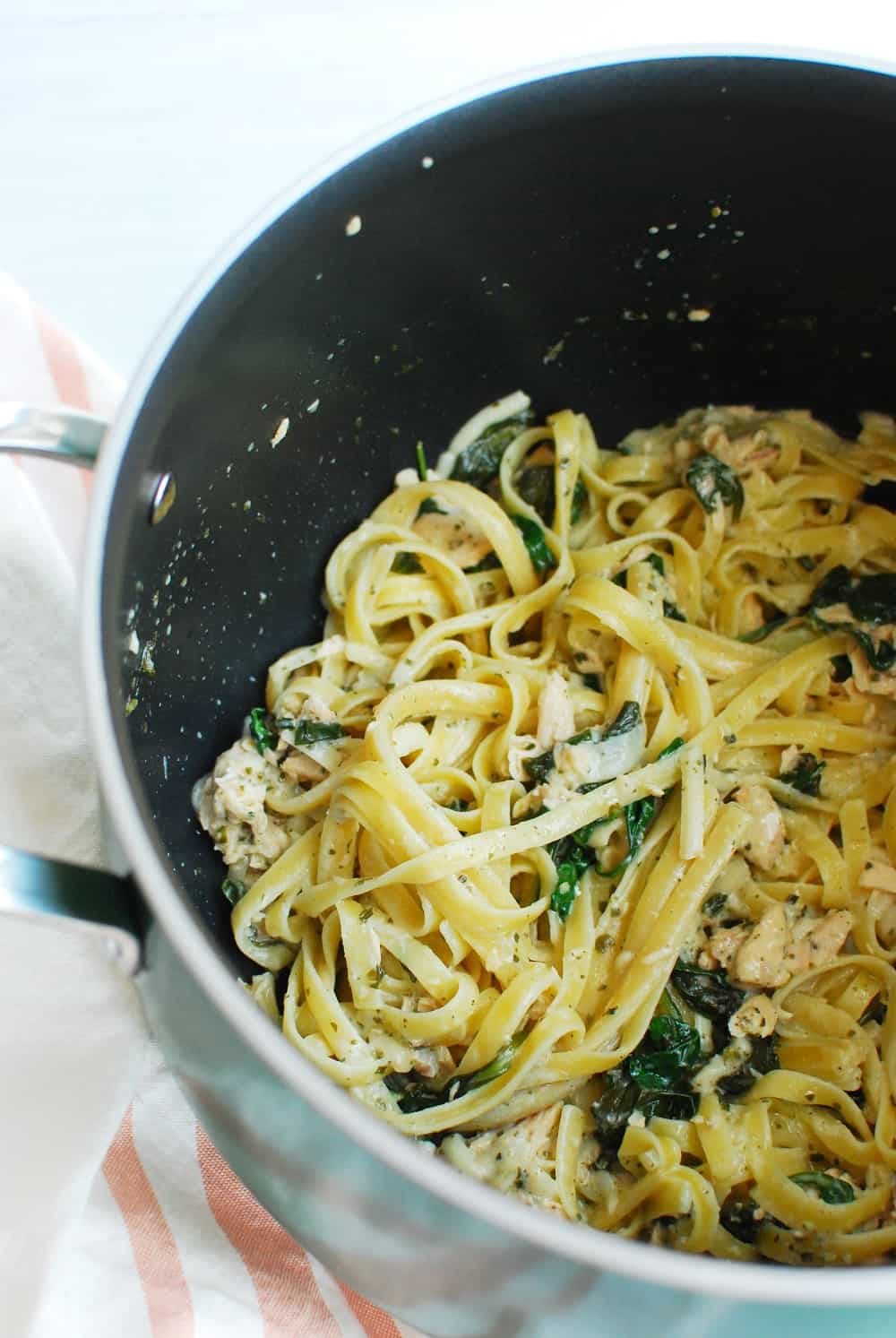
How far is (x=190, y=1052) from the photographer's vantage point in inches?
70.2

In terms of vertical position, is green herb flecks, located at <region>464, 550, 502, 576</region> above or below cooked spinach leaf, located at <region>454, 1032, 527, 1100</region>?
above

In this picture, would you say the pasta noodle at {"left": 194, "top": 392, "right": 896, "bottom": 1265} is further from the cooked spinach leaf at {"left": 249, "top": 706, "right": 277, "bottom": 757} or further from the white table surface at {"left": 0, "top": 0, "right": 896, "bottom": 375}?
the white table surface at {"left": 0, "top": 0, "right": 896, "bottom": 375}

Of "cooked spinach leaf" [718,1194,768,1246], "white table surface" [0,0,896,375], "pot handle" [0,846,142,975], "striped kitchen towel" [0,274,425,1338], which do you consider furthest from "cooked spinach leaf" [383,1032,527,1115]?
"white table surface" [0,0,896,375]

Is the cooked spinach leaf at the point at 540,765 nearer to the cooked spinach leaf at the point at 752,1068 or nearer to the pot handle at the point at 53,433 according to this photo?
the cooked spinach leaf at the point at 752,1068

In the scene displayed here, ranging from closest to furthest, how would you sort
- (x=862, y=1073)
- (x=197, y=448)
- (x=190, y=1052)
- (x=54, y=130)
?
1. (x=190, y=1052)
2. (x=197, y=448)
3. (x=862, y=1073)
4. (x=54, y=130)

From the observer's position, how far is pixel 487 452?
2.90m

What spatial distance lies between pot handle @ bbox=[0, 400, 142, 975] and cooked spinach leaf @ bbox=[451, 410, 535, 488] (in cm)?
118

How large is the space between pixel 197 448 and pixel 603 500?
3.47 ft

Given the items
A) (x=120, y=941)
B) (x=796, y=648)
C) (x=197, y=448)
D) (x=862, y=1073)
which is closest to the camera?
(x=120, y=941)

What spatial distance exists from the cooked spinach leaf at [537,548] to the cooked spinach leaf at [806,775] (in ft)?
2.24

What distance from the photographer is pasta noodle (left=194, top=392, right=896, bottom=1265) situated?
2281mm

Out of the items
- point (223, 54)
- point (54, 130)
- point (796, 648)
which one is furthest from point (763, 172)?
point (54, 130)

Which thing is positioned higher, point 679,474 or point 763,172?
point 763,172

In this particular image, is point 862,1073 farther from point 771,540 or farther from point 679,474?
point 679,474
